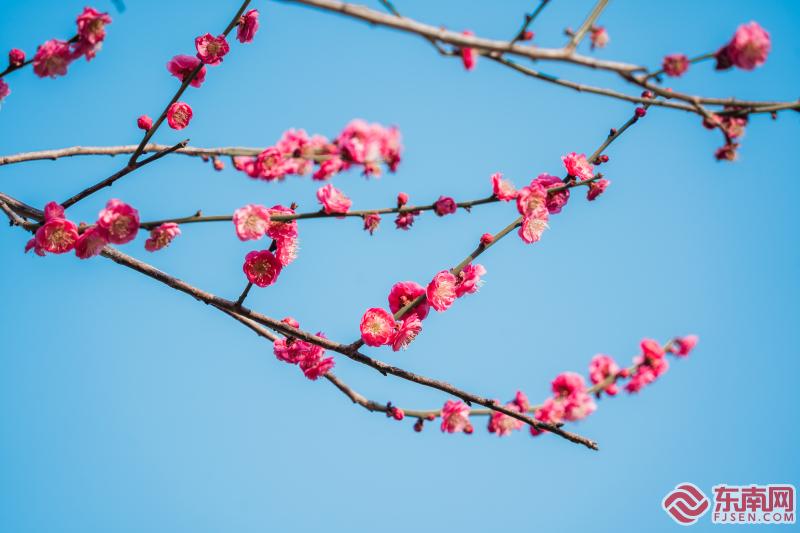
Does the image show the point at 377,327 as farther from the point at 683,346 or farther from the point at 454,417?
the point at 683,346

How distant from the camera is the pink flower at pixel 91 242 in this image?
279 centimetres

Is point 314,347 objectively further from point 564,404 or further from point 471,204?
point 564,404

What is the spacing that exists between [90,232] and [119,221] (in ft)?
0.57

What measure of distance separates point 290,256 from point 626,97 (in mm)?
1769

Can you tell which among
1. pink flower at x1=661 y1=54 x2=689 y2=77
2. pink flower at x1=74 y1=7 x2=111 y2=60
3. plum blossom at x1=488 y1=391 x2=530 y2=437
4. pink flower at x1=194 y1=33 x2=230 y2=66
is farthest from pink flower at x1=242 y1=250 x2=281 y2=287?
pink flower at x1=661 y1=54 x2=689 y2=77

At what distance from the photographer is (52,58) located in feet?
9.54

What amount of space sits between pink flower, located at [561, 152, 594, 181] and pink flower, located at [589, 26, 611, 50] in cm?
58

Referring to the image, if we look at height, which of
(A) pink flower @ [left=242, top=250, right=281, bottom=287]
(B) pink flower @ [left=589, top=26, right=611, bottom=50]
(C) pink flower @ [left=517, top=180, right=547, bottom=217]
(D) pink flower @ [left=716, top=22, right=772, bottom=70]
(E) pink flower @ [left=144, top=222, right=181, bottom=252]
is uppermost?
(B) pink flower @ [left=589, top=26, right=611, bottom=50]

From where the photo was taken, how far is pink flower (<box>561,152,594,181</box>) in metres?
3.20

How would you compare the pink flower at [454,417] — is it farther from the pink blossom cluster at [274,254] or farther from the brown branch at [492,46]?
the brown branch at [492,46]

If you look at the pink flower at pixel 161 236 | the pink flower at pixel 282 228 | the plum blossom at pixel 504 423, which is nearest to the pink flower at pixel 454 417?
the plum blossom at pixel 504 423

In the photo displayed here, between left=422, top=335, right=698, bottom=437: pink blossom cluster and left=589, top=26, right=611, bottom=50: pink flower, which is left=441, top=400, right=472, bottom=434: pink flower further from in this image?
left=589, top=26, right=611, bottom=50: pink flower

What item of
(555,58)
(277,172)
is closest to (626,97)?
(555,58)

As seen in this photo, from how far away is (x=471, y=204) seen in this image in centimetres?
279
